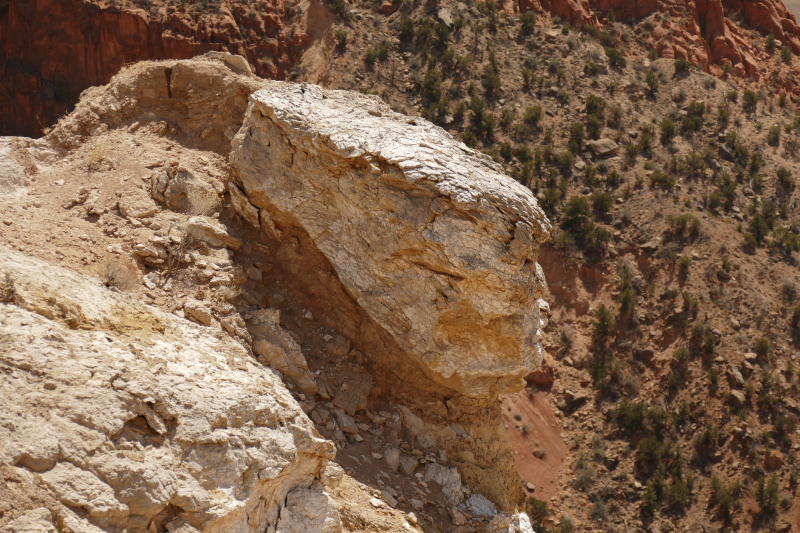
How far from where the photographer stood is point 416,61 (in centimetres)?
2967

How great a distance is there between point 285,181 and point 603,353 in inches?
633

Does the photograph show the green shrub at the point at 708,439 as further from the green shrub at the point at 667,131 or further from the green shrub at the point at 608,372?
the green shrub at the point at 667,131

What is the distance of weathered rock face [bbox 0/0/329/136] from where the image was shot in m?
30.5

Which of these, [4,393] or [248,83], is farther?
[248,83]

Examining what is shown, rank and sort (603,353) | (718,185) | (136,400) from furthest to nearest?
(718,185) < (603,353) < (136,400)

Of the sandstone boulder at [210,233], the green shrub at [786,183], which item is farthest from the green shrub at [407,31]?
the sandstone boulder at [210,233]

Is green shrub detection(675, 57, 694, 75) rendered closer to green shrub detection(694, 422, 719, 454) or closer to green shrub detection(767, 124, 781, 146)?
green shrub detection(767, 124, 781, 146)

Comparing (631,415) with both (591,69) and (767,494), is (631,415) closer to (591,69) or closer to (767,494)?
A: (767,494)

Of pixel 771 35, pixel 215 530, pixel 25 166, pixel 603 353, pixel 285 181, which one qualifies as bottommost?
pixel 603 353

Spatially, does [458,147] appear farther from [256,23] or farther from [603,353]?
[256,23]

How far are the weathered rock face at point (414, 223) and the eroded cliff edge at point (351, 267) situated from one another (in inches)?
1.0

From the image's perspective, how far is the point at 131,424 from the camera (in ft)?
19.1

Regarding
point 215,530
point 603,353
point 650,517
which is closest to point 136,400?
point 215,530

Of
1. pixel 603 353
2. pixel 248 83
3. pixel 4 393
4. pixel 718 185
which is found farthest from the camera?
pixel 718 185
